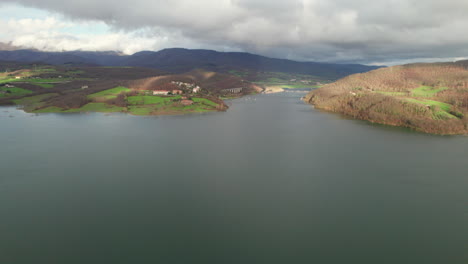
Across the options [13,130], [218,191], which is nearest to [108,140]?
[13,130]

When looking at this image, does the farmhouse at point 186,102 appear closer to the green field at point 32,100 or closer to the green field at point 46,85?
the green field at point 32,100

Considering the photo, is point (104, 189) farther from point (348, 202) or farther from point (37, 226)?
point (348, 202)

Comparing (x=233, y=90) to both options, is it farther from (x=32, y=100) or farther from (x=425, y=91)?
(x=32, y=100)

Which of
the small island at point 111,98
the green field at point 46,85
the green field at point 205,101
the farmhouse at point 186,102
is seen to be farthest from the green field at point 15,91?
the green field at point 205,101

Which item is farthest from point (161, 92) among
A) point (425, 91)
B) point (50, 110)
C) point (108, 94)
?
point (425, 91)

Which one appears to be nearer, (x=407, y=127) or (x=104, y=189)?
(x=104, y=189)

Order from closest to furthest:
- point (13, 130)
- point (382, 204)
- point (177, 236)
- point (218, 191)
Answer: point (177, 236) < point (382, 204) < point (218, 191) < point (13, 130)
